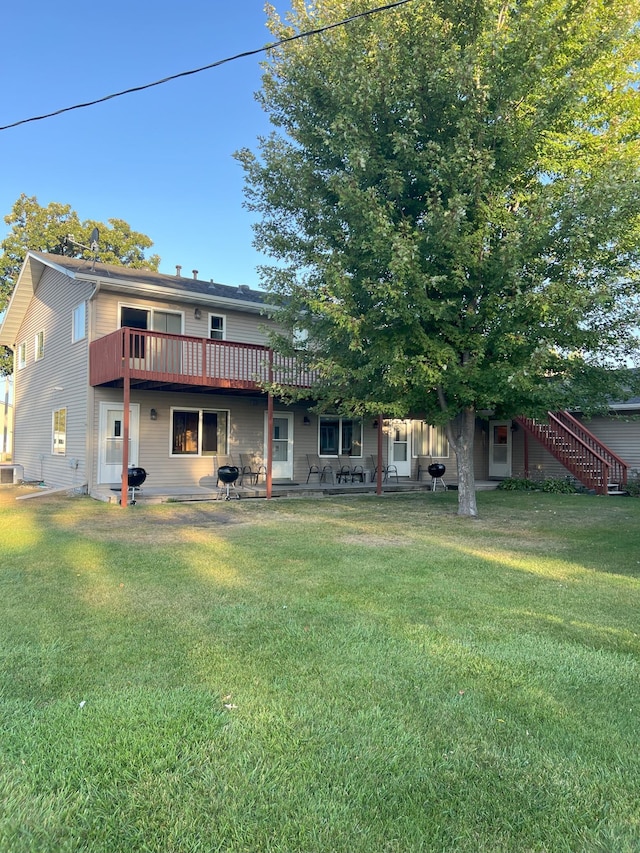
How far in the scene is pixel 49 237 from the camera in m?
28.6

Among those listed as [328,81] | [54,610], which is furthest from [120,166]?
[54,610]

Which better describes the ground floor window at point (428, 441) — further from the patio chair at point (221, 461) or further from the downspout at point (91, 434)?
the downspout at point (91, 434)

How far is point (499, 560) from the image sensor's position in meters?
6.83

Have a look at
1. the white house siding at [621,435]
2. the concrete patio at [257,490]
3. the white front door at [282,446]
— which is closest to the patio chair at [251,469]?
the concrete patio at [257,490]

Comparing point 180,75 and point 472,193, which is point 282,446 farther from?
point 180,75

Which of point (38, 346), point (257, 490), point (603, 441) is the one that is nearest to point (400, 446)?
point (603, 441)

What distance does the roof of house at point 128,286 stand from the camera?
44.6 feet

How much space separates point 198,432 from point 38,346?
7.60 metres

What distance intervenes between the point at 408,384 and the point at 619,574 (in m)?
5.05

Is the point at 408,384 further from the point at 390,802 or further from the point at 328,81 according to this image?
the point at 390,802

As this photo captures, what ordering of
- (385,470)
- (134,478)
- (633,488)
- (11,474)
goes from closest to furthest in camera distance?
(134,478) → (633,488) → (385,470) → (11,474)

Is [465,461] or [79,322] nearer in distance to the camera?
[465,461]

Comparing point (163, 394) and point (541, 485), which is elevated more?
point (163, 394)

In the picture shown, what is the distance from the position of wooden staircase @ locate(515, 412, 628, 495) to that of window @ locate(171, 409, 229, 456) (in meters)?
9.19
